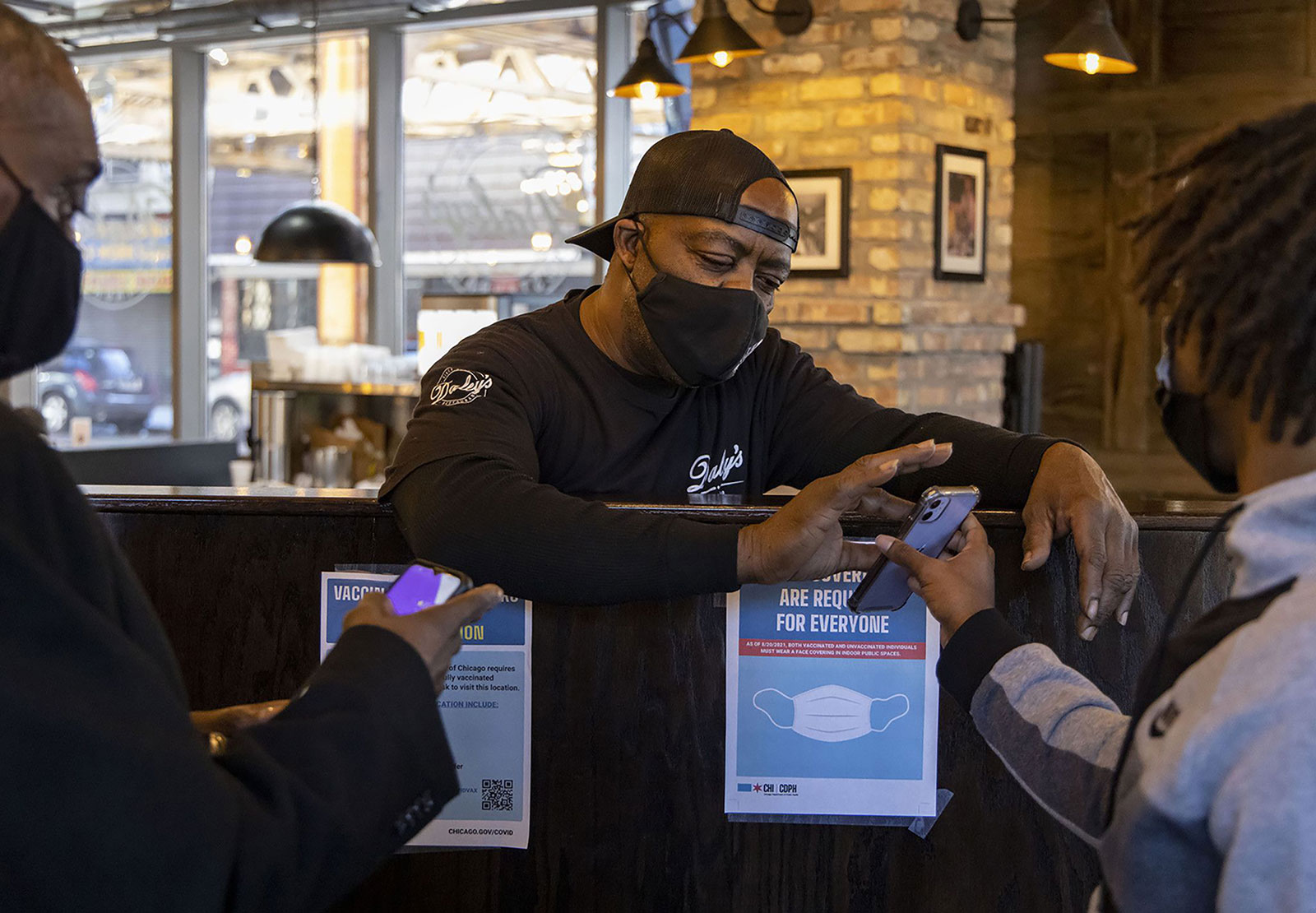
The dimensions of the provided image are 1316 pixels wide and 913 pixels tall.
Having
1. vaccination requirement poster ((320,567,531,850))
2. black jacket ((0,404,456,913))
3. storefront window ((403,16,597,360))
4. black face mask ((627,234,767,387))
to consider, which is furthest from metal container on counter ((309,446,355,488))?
black jacket ((0,404,456,913))

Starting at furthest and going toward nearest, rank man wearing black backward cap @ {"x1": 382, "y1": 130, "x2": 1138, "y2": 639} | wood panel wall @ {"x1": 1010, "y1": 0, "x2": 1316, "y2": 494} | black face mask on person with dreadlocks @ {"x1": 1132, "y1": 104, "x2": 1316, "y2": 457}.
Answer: wood panel wall @ {"x1": 1010, "y1": 0, "x2": 1316, "y2": 494} < man wearing black backward cap @ {"x1": 382, "y1": 130, "x2": 1138, "y2": 639} < black face mask on person with dreadlocks @ {"x1": 1132, "y1": 104, "x2": 1316, "y2": 457}

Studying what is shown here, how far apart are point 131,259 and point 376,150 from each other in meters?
1.99

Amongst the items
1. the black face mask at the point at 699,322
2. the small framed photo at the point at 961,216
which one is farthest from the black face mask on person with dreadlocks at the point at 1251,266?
the small framed photo at the point at 961,216

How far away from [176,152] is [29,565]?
25.3 ft

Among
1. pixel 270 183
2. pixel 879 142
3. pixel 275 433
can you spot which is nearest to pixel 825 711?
pixel 879 142

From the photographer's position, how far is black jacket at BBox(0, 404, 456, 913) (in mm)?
759

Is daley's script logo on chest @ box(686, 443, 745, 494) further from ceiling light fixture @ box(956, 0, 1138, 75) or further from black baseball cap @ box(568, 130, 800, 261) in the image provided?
ceiling light fixture @ box(956, 0, 1138, 75)

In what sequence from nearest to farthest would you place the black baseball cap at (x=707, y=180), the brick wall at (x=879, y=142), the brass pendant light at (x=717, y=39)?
the black baseball cap at (x=707, y=180), the brass pendant light at (x=717, y=39), the brick wall at (x=879, y=142)

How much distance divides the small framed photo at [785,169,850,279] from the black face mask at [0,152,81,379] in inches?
150

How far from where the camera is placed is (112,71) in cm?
816

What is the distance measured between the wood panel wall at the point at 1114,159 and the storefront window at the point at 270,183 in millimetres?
3673

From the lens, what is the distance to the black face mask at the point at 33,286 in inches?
34.3

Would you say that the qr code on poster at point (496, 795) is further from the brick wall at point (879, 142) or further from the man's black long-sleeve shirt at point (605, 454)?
the brick wall at point (879, 142)

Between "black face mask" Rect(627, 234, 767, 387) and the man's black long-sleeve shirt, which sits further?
Result: "black face mask" Rect(627, 234, 767, 387)
